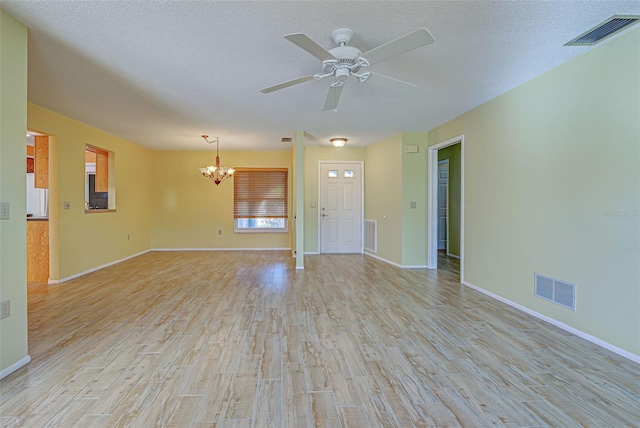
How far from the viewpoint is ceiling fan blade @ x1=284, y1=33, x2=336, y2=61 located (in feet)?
6.52

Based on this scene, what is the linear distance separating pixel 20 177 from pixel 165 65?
4.90 feet

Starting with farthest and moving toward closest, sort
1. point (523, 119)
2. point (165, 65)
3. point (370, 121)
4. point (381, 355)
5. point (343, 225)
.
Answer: point (343, 225) < point (370, 121) < point (523, 119) < point (165, 65) < point (381, 355)

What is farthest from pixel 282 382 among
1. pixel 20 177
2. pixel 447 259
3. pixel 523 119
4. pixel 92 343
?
pixel 447 259

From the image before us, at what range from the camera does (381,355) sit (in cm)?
250

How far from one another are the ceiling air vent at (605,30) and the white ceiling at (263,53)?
0.06 metres

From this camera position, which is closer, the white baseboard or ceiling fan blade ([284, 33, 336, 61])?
ceiling fan blade ([284, 33, 336, 61])

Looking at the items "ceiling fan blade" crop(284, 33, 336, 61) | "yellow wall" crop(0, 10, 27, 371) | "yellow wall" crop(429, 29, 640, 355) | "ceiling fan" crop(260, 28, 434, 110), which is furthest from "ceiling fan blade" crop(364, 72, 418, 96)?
"yellow wall" crop(0, 10, 27, 371)

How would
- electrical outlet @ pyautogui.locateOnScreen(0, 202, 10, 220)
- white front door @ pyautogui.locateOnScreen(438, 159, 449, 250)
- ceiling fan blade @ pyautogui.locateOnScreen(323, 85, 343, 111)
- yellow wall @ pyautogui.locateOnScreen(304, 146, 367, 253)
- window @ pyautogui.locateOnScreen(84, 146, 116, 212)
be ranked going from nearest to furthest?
electrical outlet @ pyautogui.locateOnScreen(0, 202, 10, 220) < ceiling fan blade @ pyautogui.locateOnScreen(323, 85, 343, 111) < window @ pyautogui.locateOnScreen(84, 146, 116, 212) < yellow wall @ pyautogui.locateOnScreen(304, 146, 367, 253) < white front door @ pyautogui.locateOnScreen(438, 159, 449, 250)

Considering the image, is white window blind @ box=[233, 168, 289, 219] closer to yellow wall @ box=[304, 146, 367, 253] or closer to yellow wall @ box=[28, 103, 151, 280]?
yellow wall @ box=[304, 146, 367, 253]

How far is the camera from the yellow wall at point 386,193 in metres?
6.10

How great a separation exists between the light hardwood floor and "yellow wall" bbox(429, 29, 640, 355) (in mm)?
413

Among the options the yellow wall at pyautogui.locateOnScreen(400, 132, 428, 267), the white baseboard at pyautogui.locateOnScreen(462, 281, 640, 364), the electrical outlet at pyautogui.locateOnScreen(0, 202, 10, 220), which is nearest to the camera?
the electrical outlet at pyautogui.locateOnScreen(0, 202, 10, 220)

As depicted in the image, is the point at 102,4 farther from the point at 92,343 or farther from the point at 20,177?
the point at 92,343

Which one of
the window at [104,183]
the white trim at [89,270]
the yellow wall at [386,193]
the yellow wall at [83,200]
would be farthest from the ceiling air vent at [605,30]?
the window at [104,183]
